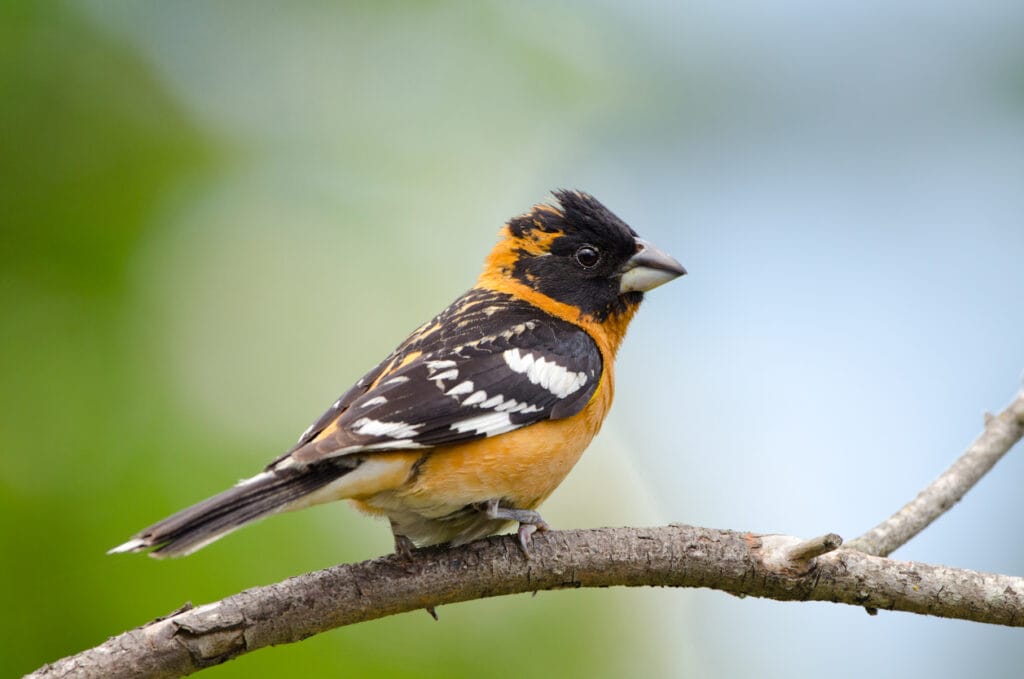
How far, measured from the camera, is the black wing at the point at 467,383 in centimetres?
362

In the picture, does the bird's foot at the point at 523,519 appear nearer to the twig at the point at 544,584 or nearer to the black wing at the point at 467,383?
the twig at the point at 544,584

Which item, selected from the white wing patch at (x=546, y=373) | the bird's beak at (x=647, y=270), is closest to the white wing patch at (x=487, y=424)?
the white wing patch at (x=546, y=373)

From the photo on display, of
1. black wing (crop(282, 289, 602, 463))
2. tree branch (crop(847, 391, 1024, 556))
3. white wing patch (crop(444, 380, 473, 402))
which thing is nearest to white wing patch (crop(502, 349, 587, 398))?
black wing (crop(282, 289, 602, 463))

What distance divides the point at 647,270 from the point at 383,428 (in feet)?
5.42

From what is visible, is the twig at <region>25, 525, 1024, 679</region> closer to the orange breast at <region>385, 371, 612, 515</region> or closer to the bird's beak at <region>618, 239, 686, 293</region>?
the orange breast at <region>385, 371, 612, 515</region>

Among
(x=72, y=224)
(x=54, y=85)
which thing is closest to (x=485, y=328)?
(x=72, y=224)

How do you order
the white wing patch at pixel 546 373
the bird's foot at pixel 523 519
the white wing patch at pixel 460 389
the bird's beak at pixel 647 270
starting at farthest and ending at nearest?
the bird's beak at pixel 647 270 < the white wing patch at pixel 546 373 < the white wing patch at pixel 460 389 < the bird's foot at pixel 523 519

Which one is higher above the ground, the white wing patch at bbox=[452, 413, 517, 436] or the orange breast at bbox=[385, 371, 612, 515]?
the white wing patch at bbox=[452, 413, 517, 436]

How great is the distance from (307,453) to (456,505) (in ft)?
2.07

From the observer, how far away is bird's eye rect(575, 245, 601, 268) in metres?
4.80

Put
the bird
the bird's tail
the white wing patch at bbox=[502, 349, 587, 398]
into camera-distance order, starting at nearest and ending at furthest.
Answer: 1. the bird's tail
2. the bird
3. the white wing patch at bbox=[502, 349, 587, 398]

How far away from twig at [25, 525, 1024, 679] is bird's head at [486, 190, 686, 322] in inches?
53.7

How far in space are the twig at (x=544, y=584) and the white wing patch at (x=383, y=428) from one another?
1.43 ft

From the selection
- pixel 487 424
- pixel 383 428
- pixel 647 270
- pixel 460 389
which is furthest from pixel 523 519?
pixel 647 270
